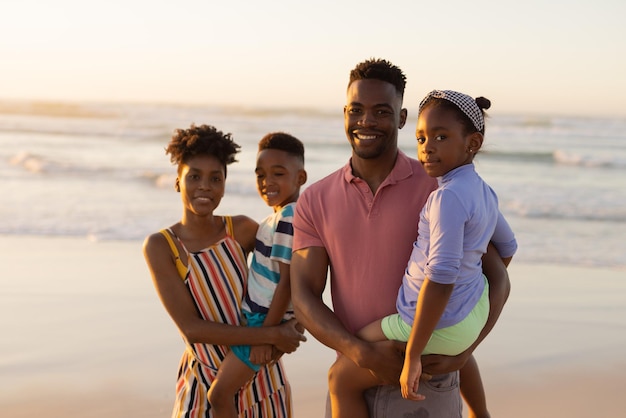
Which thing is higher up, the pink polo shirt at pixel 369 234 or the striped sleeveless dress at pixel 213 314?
the pink polo shirt at pixel 369 234

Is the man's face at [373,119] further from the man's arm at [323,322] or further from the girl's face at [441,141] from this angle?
the man's arm at [323,322]

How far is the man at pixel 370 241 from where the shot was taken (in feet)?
10.5

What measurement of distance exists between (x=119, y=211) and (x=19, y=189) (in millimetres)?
2556

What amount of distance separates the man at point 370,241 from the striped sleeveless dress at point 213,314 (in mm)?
422

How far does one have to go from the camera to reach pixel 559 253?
984cm

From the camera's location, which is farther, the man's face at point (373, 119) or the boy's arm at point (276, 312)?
the boy's arm at point (276, 312)

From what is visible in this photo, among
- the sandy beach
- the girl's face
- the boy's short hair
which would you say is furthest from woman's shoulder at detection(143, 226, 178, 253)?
the sandy beach

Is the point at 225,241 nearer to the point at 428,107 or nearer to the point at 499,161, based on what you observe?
the point at 428,107

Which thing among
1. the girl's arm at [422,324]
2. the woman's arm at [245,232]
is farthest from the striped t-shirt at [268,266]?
the girl's arm at [422,324]

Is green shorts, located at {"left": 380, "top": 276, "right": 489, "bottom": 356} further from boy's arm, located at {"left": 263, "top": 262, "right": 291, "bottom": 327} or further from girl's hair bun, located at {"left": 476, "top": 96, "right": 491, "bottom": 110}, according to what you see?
girl's hair bun, located at {"left": 476, "top": 96, "right": 491, "bottom": 110}

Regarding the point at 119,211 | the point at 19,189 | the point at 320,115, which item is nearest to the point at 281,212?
the point at 119,211

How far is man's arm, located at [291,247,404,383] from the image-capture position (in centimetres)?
312

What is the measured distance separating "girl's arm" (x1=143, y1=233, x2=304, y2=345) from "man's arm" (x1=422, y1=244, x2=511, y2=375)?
66 centimetres

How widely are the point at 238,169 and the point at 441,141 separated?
1308cm
